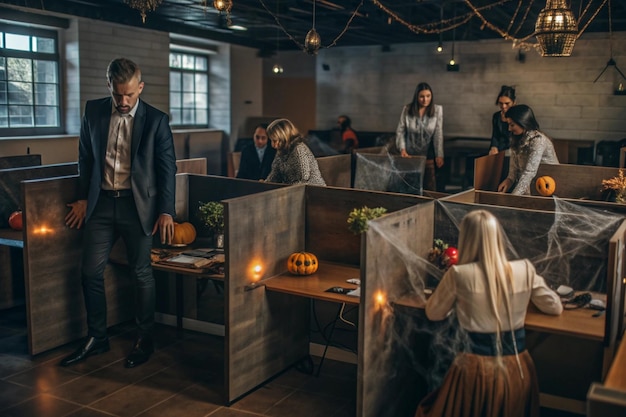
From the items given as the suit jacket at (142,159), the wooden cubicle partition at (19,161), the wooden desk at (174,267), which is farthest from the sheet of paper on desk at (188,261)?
the wooden cubicle partition at (19,161)

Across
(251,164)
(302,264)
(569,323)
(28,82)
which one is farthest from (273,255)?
(28,82)

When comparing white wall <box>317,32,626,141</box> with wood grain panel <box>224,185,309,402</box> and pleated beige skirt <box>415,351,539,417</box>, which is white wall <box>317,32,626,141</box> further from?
pleated beige skirt <box>415,351,539,417</box>

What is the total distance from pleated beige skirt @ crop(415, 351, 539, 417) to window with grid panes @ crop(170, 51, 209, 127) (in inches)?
383

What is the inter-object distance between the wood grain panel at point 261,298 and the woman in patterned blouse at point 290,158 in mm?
727

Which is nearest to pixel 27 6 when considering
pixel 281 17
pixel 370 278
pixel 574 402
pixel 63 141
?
pixel 63 141

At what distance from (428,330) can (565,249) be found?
32.1 inches

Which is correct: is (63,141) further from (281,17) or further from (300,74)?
(300,74)

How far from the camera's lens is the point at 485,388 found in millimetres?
3088

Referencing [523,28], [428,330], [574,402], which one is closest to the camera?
[428,330]

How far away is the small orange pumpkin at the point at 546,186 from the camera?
5.75 meters

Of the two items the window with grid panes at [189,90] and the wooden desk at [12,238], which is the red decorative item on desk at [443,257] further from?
the window with grid panes at [189,90]

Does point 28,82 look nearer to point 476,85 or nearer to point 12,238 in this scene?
point 12,238

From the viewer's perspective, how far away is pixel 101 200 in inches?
173

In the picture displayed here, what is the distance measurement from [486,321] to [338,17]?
27.3ft
